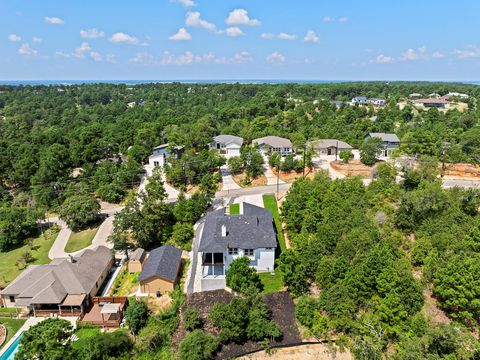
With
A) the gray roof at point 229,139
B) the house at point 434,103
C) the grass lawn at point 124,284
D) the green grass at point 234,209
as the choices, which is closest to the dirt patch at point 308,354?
the grass lawn at point 124,284

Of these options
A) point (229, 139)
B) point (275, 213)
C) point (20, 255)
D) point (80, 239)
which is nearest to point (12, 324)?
point (20, 255)

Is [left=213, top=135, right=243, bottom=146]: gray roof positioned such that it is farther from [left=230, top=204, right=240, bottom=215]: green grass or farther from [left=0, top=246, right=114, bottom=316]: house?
[left=0, top=246, right=114, bottom=316]: house

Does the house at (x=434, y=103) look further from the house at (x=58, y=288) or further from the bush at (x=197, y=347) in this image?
the house at (x=58, y=288)

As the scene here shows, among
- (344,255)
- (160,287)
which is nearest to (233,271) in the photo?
(160,287)

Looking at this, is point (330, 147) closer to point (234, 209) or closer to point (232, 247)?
point (234, 209)

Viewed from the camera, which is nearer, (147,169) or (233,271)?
(233,271)

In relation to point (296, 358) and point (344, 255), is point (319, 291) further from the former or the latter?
point (296, 358)
